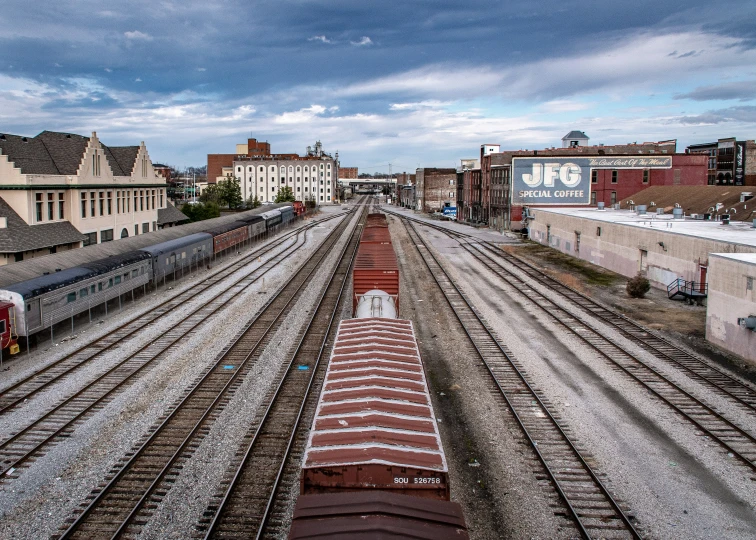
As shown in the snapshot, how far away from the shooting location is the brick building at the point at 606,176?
7356cm

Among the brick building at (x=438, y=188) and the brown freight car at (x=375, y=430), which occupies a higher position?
the brick building at (x=438, y=188)

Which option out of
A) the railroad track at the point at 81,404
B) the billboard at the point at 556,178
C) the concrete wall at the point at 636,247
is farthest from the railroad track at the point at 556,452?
the billboard at the point at 556,178

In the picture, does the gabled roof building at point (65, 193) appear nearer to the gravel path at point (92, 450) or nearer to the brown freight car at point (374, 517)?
the gravel path at point (92, 450)

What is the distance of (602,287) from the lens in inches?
1437

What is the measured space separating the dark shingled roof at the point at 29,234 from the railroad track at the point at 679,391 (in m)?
29.0

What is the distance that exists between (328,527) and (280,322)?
20.6 meters

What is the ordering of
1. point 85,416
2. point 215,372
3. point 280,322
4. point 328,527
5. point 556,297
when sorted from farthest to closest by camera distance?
1. point 556,297
2. point 280,322
3. point 215,372
4. point 85,416
5. point 328,527

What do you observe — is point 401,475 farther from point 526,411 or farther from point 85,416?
point 85,416

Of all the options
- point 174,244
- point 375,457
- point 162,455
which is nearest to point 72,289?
point 174,244

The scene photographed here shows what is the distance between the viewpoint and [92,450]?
556 inches

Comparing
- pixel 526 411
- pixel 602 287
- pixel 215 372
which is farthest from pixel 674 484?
pixel 602 287

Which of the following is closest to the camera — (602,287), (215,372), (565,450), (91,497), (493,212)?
(91,497)

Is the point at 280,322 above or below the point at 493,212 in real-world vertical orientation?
below

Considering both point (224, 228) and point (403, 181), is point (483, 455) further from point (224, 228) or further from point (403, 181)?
point (403, 181)
